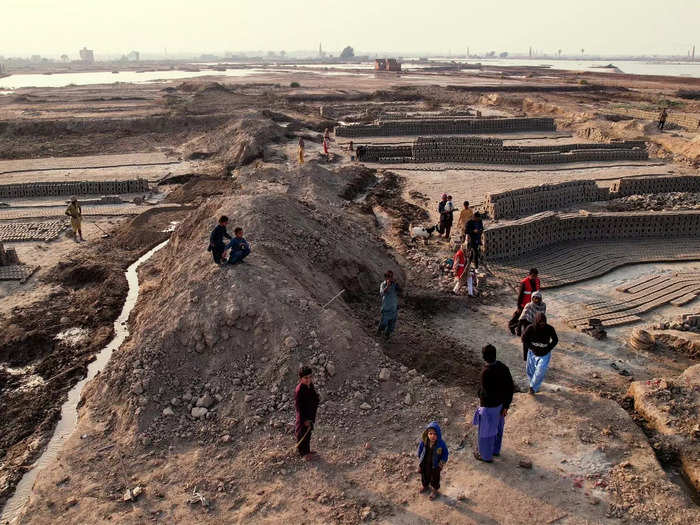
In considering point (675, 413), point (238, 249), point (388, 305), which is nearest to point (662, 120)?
point (675, 413)

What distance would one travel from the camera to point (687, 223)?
1341 cm

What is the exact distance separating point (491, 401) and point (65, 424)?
18.5 ft

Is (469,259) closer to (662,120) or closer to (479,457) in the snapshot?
(479,457)

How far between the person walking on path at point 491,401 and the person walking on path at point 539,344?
1.21 meters

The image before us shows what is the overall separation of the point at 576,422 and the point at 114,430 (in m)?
5.55

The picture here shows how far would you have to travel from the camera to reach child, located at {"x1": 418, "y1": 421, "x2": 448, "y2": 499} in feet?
16.6

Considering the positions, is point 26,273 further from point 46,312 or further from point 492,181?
point 492,181

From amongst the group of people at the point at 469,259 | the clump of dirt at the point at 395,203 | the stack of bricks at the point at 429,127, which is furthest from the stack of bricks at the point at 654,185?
the stack of bricks at the point at 429,127

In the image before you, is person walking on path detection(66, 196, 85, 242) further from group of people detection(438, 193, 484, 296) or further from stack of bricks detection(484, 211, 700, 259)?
stack of bricks detection(484, 211, 700, 259)

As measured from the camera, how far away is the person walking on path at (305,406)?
550 centimetres

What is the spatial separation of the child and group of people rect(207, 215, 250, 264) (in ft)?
14.1

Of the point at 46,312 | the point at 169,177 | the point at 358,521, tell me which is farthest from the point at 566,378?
the point at 169,177

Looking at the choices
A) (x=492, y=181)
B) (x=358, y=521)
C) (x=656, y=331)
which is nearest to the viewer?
(x=358, y=521)

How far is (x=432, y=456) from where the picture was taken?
5113 millimetres
